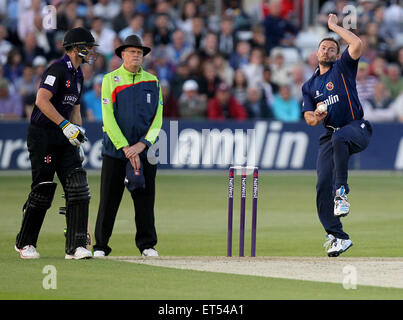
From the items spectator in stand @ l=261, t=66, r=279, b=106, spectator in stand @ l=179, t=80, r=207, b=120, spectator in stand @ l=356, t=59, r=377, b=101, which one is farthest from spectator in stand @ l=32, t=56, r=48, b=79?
spectator in stand @ l=356, t=59, r=377, b=101

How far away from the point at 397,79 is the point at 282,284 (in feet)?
52.6

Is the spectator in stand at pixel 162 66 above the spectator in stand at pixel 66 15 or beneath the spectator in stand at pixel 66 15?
beneath

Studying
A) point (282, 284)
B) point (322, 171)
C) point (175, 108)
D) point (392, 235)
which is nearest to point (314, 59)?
point (175, 108)

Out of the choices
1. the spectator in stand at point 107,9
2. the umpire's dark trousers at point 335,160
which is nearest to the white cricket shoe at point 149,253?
the umpire's dark trousers at point 335,160

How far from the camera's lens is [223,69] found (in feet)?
80.6

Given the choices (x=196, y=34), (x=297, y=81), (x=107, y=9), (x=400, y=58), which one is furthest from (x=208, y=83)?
(x=400, y=58)

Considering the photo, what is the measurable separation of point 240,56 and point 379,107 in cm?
362

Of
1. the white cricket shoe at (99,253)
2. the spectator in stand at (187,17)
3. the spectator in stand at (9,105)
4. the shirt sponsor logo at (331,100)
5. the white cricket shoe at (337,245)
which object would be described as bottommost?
the white cricket shoe at (99,253)

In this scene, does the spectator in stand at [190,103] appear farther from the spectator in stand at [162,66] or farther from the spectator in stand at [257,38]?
the spectator in stand at [257,38]

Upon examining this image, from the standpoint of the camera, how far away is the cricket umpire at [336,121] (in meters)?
11.3

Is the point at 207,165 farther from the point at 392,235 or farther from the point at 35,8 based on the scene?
the point at 392,235

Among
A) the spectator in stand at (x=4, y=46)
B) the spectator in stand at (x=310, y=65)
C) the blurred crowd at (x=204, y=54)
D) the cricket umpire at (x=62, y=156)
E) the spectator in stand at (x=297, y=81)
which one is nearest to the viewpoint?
the cricket umpire at (x=62, y=156)

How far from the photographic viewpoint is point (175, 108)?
23516 mm

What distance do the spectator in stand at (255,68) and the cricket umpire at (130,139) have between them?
509 inches
